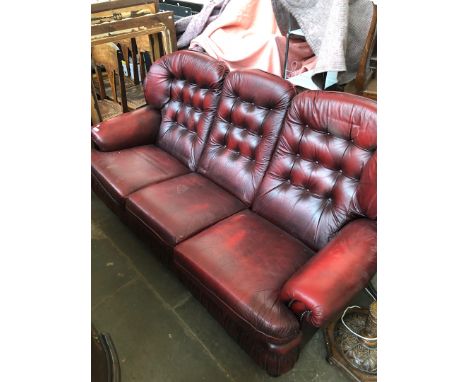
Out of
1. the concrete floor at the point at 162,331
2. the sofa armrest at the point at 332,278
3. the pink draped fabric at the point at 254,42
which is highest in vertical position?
the pink draped fabric at the point at 254,42

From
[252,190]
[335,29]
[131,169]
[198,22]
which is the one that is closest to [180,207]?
[252,190]

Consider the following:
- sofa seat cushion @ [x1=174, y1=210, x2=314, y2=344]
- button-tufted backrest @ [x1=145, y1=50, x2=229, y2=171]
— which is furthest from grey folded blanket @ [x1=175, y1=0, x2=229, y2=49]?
sofa seat cushion @ [x1=174, y1=210, x2=314, y2=344]

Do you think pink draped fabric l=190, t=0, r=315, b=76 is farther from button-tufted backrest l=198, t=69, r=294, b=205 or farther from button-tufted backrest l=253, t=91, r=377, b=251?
button-tufted backrest l=253, t=91, r=377, b=251

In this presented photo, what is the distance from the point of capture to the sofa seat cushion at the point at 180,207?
1554mm

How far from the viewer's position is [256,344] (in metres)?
1.29

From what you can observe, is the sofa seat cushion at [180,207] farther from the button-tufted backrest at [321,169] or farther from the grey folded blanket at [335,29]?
the grey folded blanket at [335,29]

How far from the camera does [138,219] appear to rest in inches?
67.2

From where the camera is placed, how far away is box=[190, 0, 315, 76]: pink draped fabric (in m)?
2.12

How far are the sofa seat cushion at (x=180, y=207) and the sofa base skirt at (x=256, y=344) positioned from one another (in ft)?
0.64

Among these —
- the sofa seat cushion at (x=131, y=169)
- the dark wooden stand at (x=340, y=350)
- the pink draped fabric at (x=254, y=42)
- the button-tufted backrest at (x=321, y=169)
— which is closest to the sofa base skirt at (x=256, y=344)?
the dark wooden stand at (x=340, y=350)

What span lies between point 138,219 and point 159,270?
13.7 inches
